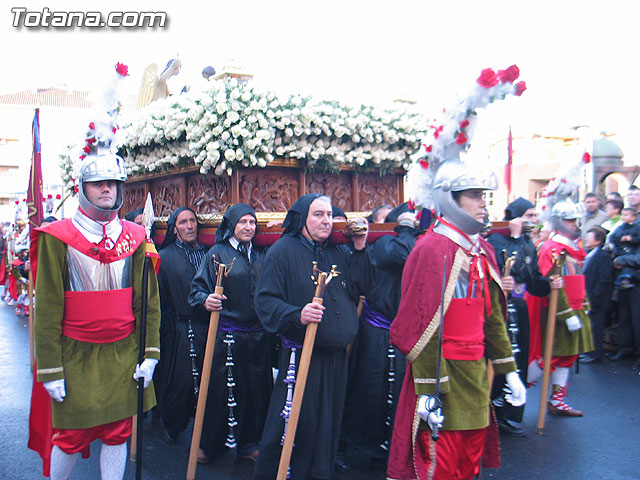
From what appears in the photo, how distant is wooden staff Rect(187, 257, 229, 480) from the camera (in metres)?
4.36

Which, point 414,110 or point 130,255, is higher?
point 414,110

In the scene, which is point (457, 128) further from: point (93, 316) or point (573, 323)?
point (573, 323)

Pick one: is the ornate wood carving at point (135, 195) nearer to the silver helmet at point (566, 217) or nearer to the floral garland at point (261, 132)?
the floral garland at point (261, 132)

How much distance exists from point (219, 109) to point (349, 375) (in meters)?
2.42

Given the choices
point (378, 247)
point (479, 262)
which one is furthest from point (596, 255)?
point (479, 262)

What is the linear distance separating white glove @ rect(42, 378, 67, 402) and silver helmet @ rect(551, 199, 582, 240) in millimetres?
4689

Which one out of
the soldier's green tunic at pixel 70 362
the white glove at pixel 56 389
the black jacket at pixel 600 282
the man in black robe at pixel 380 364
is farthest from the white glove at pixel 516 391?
the black jacket at pixel 600 282

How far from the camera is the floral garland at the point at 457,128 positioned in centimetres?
345

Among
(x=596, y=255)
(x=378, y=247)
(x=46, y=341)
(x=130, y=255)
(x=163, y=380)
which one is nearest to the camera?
(x=46, y=341)

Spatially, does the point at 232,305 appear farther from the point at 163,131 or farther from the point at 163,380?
the point at 163,131

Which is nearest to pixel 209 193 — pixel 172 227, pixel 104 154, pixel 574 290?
pixel 172 227

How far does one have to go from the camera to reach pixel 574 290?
19.0 feet

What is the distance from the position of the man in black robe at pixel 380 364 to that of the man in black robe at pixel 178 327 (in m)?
1.37

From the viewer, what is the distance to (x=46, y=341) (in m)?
3.31
